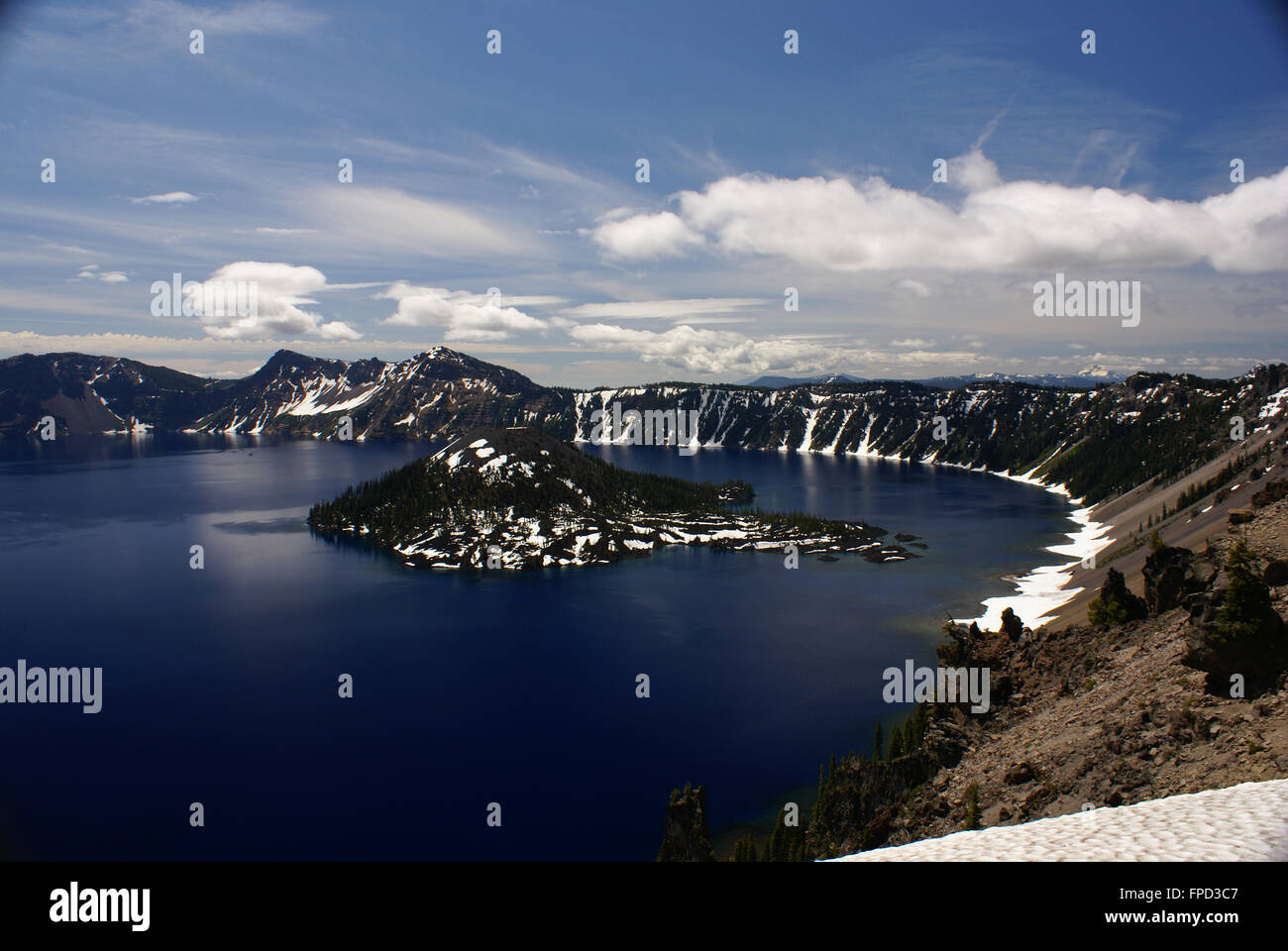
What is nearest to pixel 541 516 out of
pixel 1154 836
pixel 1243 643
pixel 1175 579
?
pixel 1175 579

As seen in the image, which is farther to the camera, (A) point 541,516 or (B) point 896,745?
(A) point 541,516

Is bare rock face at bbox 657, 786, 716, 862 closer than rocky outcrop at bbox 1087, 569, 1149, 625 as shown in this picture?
Yes

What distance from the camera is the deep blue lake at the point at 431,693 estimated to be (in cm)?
4544

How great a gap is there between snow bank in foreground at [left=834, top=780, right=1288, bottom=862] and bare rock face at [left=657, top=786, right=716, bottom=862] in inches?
777

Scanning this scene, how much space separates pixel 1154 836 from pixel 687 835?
89.2ft

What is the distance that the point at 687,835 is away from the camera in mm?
38844

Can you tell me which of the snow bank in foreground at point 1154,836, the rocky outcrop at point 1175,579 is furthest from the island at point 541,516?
the snow bank in foreground at point 1154,836

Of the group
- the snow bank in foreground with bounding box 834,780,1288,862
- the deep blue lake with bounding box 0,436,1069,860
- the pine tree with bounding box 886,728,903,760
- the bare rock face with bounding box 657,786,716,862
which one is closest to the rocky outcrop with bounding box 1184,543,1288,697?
the snow bank in foreground with bounding box 834,780,1288,862

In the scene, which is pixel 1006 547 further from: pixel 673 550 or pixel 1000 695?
pixel 1000 695

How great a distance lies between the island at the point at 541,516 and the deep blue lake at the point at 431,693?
8457mm

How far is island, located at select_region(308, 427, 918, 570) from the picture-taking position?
417 ft

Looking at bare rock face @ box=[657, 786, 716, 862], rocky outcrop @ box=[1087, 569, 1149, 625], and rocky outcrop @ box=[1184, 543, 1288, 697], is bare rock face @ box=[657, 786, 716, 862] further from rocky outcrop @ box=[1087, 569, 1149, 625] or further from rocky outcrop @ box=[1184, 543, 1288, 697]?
rocky outcrop @ box=[1087, 569, 1149, 625]

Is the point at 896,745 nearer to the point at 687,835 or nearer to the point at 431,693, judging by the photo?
the point at 687,835
